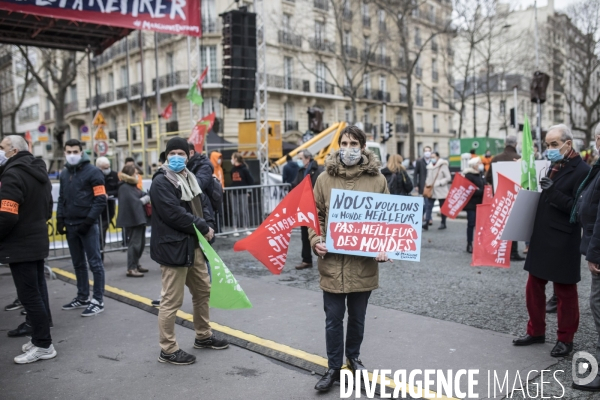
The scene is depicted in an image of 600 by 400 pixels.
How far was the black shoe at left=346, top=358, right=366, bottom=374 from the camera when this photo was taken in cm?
415

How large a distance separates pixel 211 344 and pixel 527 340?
111 inches

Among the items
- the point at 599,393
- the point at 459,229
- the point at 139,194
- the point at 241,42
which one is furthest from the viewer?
the point at 241,42

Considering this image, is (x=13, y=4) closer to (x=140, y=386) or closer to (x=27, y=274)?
(x=27, y=274)

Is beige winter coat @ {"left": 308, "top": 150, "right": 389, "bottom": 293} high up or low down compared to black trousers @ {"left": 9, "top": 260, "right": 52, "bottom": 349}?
up

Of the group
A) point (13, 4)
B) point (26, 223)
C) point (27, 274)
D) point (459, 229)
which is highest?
point (13, 4)

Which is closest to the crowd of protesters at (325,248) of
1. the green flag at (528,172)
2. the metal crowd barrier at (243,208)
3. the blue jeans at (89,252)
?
the green flag at (528,172)

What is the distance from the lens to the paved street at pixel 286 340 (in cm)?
421

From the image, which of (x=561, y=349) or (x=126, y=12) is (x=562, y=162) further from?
(x=126, y=12)

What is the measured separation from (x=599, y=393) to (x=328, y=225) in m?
2.26

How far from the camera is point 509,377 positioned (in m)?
4.11

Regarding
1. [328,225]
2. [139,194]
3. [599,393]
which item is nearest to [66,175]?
[139,194]

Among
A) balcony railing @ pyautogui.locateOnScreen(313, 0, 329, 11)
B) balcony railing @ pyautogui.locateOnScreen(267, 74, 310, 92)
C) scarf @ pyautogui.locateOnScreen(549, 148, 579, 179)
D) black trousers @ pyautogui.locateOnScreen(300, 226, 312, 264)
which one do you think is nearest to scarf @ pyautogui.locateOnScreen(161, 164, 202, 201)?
scarf @ pyautogui.locateOnScreen(549, 148, 579, 179)

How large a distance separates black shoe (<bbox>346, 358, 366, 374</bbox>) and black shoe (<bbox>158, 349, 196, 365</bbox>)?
1.37 meters

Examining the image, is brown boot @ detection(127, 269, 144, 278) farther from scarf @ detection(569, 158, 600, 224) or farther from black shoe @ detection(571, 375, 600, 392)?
black shoe @ detection(571, 375, 600, 392)
